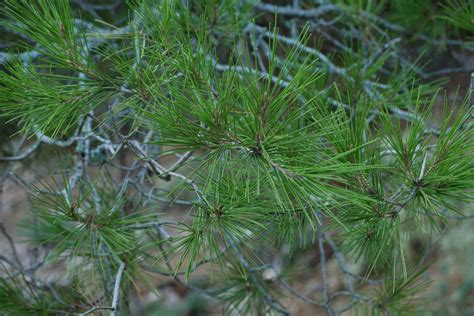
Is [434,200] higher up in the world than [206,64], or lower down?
lower down

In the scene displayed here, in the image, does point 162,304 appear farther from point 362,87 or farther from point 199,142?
point 199,142

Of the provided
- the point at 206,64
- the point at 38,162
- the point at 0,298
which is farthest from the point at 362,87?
the point at 38,162

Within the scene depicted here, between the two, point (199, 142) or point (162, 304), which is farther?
point (162, 304)

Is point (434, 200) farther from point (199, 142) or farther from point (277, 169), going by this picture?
point (199, 142)

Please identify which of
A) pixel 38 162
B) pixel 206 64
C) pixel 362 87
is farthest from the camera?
pixel 38 162

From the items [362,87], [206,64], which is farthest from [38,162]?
[206,64]

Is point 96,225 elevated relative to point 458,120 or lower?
lower

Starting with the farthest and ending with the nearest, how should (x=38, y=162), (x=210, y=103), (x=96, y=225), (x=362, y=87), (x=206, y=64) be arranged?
(x=38, y=162) < (x=362, y=87) < (x=96, y=225) < (x=206, y=64) < (x=210, y=103)

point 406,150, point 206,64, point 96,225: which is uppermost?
point 206,64

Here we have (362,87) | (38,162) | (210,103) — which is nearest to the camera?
(210,103)
